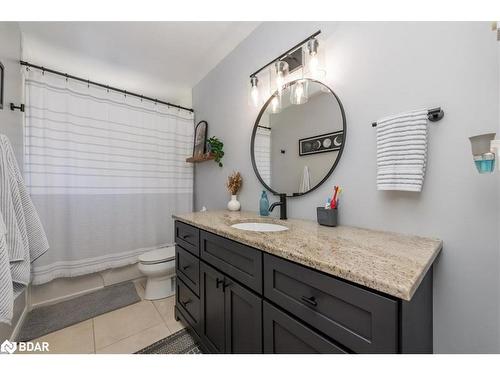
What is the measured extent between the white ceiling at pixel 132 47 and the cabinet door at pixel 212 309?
1811 millimetres

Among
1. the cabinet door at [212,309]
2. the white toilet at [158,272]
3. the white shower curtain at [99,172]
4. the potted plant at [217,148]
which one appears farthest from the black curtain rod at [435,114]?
the white shower curtain at [99,172]

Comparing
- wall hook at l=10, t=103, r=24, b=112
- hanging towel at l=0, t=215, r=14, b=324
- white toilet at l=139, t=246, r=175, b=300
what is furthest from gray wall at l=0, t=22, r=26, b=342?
white toilet at l=139, t=246, r=175, b=300

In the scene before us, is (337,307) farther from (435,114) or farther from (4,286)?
(4,286)

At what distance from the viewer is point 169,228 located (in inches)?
92.5

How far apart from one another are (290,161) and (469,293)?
1.03 metres

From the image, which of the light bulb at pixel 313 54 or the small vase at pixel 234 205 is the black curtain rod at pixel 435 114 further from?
the small vase at pixel 234 205

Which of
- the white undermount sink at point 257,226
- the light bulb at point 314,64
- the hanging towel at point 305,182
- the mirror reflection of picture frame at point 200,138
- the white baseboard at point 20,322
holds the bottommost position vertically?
the white baseboard at point 20,322

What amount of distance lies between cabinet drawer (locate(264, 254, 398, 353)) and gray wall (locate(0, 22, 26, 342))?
5.59 ft

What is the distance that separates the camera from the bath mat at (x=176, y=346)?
1.25 metres

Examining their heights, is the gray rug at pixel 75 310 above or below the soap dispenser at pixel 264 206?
below

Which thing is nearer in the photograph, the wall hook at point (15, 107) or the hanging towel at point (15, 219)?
the hanging towel at point (15, 219)

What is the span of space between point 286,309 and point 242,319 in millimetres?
291

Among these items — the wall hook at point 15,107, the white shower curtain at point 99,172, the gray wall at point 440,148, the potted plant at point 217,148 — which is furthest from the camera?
the potted plant at point 217,148
